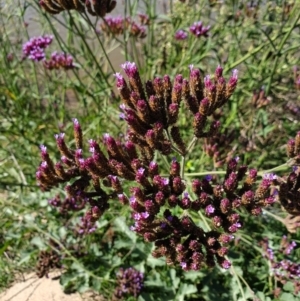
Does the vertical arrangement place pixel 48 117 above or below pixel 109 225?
above

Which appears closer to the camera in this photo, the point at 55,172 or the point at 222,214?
the point at 222,214

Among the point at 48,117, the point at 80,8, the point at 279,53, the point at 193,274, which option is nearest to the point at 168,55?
the point at 48,117

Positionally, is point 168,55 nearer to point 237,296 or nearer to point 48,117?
point 48,117

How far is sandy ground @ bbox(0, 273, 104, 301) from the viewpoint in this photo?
2684mm

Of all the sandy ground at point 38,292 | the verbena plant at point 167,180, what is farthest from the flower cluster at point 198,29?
the sandy ground at point 38,292

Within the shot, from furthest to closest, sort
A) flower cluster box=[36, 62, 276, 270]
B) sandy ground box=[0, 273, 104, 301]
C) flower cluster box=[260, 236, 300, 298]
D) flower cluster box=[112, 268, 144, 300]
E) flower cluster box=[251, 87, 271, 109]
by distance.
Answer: flower cluster box=[251, 87, 271, 109] < sandy ground box=[0, 273, 104, 301] < flower cluster box=[112, 268, 144, 300] < flower cluster box=[260, 236, 300, 298] < flower cluster box=[36, 62, 276, 270]

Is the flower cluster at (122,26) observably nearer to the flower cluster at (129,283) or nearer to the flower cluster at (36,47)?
the flower cluster at (36,47)

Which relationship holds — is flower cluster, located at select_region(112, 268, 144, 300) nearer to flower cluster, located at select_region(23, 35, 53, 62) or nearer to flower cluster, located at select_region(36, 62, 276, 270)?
flower cluster, located at select_region(36, 62, 276, 270)

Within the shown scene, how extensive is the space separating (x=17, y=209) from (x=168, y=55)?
1.66m

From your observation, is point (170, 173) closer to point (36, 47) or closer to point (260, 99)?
point (260, 99)

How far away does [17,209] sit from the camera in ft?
10.6

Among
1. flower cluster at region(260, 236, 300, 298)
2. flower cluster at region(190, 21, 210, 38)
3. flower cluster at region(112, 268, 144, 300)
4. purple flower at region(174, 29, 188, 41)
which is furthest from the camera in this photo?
purple flower at region(174, 29, 188, 41)

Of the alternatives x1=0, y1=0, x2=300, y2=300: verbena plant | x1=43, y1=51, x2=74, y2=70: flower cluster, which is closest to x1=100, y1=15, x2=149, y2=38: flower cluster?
x1=0, y1=0, x2=300, y2=300: verbena plant

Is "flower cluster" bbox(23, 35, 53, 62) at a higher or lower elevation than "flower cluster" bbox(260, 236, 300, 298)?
higher
